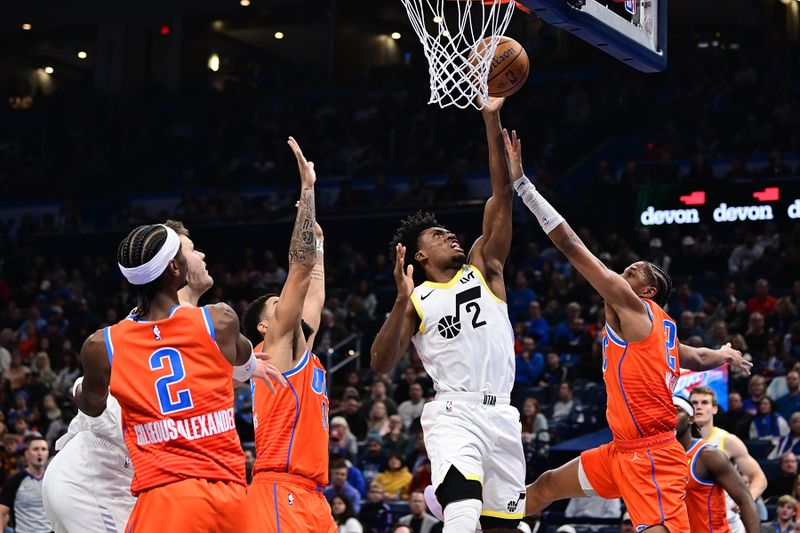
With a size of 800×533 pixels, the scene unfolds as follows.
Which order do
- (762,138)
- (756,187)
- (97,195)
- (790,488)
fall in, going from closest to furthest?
1. (790,488)
2. (756,187)
3. (762,138)
4. (97,195)

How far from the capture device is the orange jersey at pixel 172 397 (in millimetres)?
4754

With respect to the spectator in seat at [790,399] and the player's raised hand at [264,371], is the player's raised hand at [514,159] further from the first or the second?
the spectator in seat at [790,399]

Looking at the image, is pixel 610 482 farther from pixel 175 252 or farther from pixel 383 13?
pixel 383 13

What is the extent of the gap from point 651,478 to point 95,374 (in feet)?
12.2

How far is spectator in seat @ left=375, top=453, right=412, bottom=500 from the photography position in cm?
1330

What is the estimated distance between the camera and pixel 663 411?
7.23 meters

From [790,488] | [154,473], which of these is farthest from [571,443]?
[154,473]

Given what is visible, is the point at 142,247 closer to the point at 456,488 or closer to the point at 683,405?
the point at 456,488

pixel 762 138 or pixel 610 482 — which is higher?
pixel 762 138

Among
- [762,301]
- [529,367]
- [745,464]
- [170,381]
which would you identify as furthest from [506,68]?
[762,301]

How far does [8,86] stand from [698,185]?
2305cm

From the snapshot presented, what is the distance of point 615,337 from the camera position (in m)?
7.32

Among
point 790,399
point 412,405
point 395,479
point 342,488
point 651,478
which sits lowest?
point 395,479

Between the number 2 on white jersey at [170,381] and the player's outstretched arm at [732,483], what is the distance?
4175 millimetres
